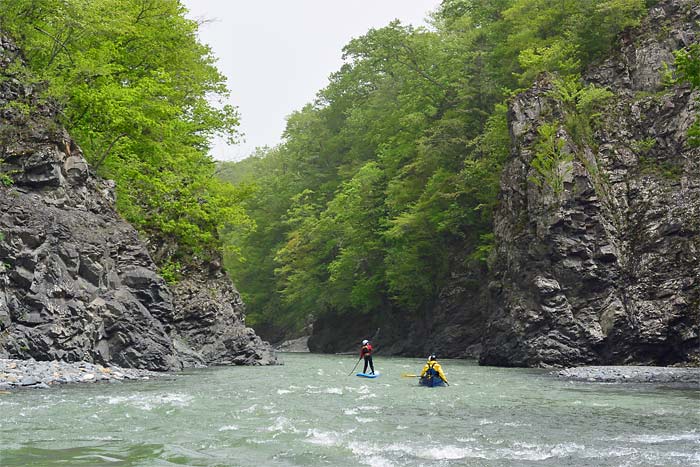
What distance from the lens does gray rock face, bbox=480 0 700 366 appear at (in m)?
31.2

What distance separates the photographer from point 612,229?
3381 cm

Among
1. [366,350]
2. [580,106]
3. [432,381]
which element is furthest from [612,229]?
[432,381]

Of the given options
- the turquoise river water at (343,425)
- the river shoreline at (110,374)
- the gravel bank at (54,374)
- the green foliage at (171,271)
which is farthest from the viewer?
the green foliage at (171,271)

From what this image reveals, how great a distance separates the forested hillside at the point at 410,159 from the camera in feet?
136

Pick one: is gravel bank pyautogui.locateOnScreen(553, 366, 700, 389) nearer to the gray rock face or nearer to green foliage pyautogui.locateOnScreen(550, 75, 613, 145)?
the gray rock face

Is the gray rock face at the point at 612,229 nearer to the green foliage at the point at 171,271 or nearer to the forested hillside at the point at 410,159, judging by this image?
the forested hillside at the point at 410,159

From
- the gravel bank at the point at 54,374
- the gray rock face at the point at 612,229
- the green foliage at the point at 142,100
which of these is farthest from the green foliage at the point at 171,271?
the gray rock face at the point at 612,229

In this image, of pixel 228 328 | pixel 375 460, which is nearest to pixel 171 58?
pixel 228 328

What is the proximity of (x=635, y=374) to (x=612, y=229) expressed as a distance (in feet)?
29.8

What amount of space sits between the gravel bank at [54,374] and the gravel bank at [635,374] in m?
15.4

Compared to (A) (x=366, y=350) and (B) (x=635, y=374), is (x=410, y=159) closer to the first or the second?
(A) (x=366, y=350)

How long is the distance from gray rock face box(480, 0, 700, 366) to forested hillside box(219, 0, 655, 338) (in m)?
1.63

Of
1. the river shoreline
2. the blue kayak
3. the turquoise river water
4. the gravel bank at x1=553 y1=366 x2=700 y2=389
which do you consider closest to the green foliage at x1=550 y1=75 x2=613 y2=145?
the gravel bank at x1=553 y1=366 x2=700 y2=389

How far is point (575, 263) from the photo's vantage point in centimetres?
3347
